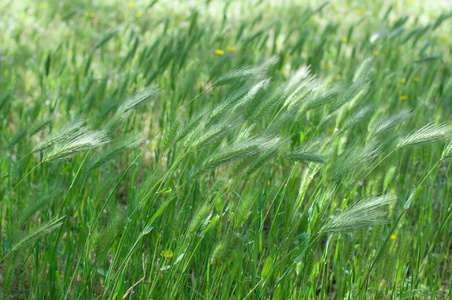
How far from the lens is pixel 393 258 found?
1.37 metres

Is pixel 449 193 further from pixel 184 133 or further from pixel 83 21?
pixel 83 21

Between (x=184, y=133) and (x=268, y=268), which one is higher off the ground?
(x=184, y=133)

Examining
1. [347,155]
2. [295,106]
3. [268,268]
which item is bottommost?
[268,268]

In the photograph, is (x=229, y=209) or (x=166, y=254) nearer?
(x=166, y=254)

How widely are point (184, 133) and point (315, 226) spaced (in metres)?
0.41

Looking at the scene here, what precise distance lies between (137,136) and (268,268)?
50cm

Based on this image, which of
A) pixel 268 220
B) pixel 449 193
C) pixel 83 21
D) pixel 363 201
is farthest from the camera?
pixel 83 21

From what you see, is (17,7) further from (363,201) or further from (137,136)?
(363,201)

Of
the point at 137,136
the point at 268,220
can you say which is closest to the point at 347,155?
the point at 137,136

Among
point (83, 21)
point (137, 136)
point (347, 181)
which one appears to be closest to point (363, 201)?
point (347, 181)

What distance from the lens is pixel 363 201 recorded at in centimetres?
116

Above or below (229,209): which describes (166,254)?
above

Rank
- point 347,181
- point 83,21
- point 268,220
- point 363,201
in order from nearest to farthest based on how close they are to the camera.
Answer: point 363,201, point 347,181, point 268,220, point 83,21

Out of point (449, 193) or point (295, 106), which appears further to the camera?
point (449, 193)
